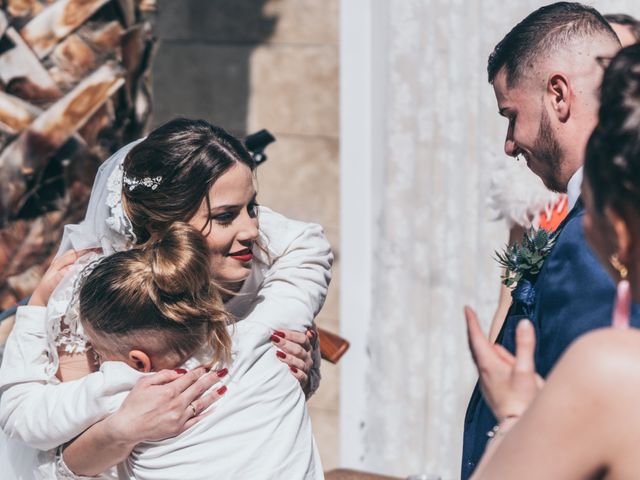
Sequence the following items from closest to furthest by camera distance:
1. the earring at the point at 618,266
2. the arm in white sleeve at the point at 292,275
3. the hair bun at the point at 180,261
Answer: the earring at the point at 618,266 < the hair bun at the point at 180,261 < the arm in white sleeve at the point at 292,275

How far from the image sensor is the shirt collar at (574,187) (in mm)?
2309

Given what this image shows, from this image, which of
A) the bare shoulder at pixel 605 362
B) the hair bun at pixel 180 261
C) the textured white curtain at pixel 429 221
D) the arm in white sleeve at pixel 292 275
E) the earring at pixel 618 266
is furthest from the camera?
A: the textured white curtain at pixel 429 221

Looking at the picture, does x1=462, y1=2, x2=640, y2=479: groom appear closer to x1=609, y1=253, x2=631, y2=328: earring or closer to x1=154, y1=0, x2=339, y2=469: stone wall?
x1=609, y1=253, x2=631, y2=328: earring

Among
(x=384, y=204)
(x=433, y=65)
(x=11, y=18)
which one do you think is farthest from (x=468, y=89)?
(x=11, y=18)

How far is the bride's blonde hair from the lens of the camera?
2.17 m

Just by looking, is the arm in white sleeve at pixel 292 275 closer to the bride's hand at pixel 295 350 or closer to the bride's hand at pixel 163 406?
the bride's hand at pixel 295 350

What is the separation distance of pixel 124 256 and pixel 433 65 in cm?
213

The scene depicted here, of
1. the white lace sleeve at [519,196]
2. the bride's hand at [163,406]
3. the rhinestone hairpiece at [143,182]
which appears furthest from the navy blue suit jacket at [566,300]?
the white lace sleeve at [519,196]

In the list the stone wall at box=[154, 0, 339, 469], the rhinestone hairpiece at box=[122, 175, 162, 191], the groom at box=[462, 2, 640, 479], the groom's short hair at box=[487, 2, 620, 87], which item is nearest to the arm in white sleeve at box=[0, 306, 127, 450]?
the rhinestone hairpiece at box=[122, 175, 162, 191]

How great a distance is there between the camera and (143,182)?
93.6 inches

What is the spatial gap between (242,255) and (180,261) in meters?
0.23

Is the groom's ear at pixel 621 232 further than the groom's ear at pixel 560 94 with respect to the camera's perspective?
No

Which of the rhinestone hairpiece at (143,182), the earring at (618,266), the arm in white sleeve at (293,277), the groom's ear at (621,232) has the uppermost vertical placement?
the groom's ear at (621,232)

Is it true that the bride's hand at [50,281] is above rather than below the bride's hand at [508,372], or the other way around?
below
